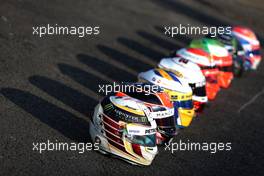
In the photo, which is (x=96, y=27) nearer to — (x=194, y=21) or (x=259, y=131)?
(x=194, y=21)

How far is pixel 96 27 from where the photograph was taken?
24906 millimetres

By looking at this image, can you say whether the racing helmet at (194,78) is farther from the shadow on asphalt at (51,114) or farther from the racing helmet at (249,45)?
the racing helmet at (249,45)

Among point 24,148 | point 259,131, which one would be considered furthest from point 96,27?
point 24,148

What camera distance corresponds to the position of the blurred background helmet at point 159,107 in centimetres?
1347

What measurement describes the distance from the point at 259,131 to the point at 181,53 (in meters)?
4.49

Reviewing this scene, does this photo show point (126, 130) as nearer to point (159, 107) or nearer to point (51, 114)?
point (159, 107)

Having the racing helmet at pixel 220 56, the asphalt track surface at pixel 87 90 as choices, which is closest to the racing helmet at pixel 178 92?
the asphalt track surface at pixel 87 90

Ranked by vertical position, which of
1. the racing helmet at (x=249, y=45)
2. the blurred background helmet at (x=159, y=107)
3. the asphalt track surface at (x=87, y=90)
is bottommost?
the asphalt track surface at (x=87, y=90)

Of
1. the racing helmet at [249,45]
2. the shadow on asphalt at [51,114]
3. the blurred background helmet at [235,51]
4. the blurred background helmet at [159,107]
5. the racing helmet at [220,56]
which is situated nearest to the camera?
the blurred background helmet at [159,107]

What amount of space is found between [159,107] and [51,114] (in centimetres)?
388

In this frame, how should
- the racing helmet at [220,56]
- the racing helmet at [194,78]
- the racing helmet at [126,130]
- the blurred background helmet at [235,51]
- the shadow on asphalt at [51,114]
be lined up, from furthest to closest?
the blurred background helmet at [235,51]
the racing helmet at [220,56]
the racing helmet at [194,78]
the shadow on asphalt at [51,114]
the racing helmet at [126,130]

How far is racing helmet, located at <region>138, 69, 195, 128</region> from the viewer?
15.4 metres

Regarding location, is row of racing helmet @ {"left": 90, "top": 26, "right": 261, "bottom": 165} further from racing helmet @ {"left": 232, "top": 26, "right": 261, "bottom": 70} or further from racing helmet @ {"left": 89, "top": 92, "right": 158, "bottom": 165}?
racing helmet @ {"left": 232, "top": 26, "right": 261, "bottom": 70}

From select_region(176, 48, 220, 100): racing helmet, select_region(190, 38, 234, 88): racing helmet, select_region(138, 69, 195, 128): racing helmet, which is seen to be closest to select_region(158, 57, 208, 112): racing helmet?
select_region(138, 69, 195, 128): racing helmet
